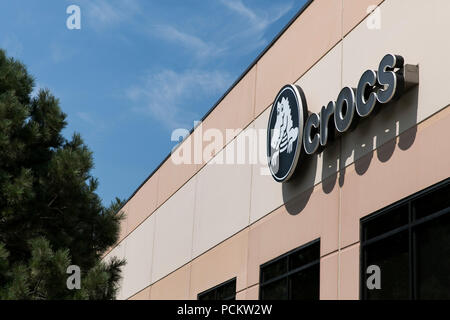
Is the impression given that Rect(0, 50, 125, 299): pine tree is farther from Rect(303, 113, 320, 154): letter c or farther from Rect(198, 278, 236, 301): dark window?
Rect(303, 113, 320, 154): letter c

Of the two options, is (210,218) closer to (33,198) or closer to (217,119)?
(217,119)

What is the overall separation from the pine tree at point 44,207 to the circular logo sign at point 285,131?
176 inches

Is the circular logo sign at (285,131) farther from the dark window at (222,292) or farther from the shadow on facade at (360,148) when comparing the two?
the dark window at (222,292)

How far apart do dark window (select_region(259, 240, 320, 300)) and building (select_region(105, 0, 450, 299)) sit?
0.12ft

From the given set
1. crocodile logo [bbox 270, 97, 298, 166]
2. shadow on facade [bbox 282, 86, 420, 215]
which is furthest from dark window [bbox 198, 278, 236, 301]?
crocodile logo [bbox 270, 97, 298, 166]

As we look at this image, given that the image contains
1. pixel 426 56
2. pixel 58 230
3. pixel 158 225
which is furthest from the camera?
pixel 158 225

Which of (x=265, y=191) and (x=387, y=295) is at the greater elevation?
(x=265, y=191)

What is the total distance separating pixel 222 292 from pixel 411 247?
8244 millimetres

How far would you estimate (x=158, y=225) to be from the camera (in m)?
25.4

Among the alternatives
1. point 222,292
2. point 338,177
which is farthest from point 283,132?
point 222,292

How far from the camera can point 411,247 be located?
11.5 metres

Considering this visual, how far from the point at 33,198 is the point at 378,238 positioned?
8524mm

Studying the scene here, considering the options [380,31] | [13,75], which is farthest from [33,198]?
[380,31]
